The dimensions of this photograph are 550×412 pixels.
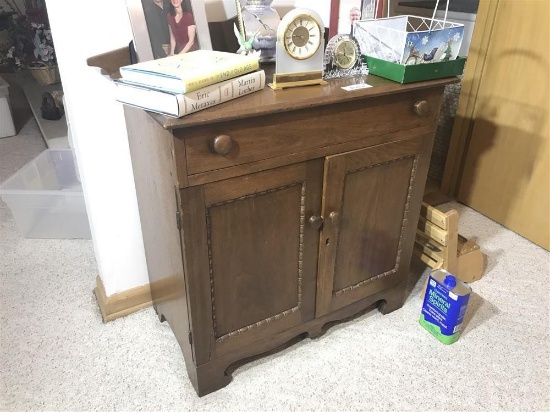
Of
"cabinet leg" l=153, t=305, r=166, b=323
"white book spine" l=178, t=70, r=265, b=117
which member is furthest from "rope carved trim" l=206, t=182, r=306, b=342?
"cabinet leg" l=153, t=305, r=166, b=323

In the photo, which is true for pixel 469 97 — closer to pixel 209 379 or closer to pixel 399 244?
pixel 399 244

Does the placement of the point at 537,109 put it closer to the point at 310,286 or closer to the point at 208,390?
the point at 310,286

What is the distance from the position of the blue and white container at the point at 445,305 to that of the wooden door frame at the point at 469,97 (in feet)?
3.06

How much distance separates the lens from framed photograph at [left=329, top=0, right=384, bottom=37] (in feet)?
4.16

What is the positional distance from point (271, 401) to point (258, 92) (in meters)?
0.84

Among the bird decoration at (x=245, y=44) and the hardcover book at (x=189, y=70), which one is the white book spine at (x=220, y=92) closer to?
the hardcover book at (x=189, y=70)

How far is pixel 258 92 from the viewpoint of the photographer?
107cm

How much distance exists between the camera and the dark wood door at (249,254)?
3.46 feet

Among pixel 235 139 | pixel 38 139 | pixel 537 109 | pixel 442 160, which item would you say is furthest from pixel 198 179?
pixel 38 139

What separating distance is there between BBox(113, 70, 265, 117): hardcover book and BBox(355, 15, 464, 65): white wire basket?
1.20ft

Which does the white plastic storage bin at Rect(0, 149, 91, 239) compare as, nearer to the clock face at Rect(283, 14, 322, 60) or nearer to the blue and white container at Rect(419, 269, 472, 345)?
the clock face at Rect(283, 14, 322, 60)

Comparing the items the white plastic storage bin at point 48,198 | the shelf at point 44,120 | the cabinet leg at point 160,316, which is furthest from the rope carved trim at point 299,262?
the shelf at point 44,120

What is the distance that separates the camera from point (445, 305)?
1415 mm

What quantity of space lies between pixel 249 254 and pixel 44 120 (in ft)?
7.69
